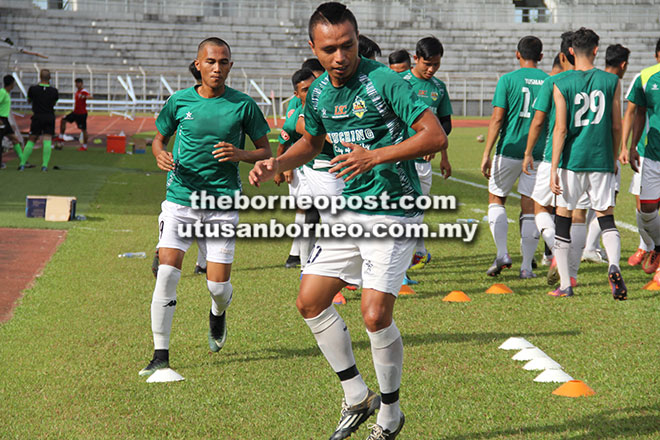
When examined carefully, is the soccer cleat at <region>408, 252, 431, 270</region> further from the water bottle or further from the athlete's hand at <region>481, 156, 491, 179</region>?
the water bottle

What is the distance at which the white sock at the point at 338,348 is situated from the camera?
4480 millimetres

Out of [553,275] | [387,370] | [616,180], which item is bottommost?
[553,275]

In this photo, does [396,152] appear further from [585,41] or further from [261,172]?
[585,41]

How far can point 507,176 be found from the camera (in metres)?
8.92

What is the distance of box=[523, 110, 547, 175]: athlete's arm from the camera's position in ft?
25.6

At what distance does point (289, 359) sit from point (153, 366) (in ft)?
3.07

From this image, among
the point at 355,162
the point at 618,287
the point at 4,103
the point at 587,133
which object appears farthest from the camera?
the point at 4,103

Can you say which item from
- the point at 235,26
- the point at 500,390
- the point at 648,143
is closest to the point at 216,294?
the point at 500,390

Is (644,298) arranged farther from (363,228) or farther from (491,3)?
(491,3)

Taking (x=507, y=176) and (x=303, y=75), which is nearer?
(x=303, y=75)

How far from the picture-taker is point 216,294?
236 inches

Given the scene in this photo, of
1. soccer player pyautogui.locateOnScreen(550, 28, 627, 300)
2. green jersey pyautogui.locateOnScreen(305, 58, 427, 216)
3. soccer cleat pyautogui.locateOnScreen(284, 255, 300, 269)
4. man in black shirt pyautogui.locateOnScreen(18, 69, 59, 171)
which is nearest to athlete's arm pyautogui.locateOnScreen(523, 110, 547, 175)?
soccer player pyautogui.locateOnScreen(550, 28, 627, 300)

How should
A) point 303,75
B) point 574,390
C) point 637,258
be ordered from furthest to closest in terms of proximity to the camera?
1. point 637,258
2. point 303,75
3. point 574,390

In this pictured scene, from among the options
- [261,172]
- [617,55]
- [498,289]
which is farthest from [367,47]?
[261,172]
